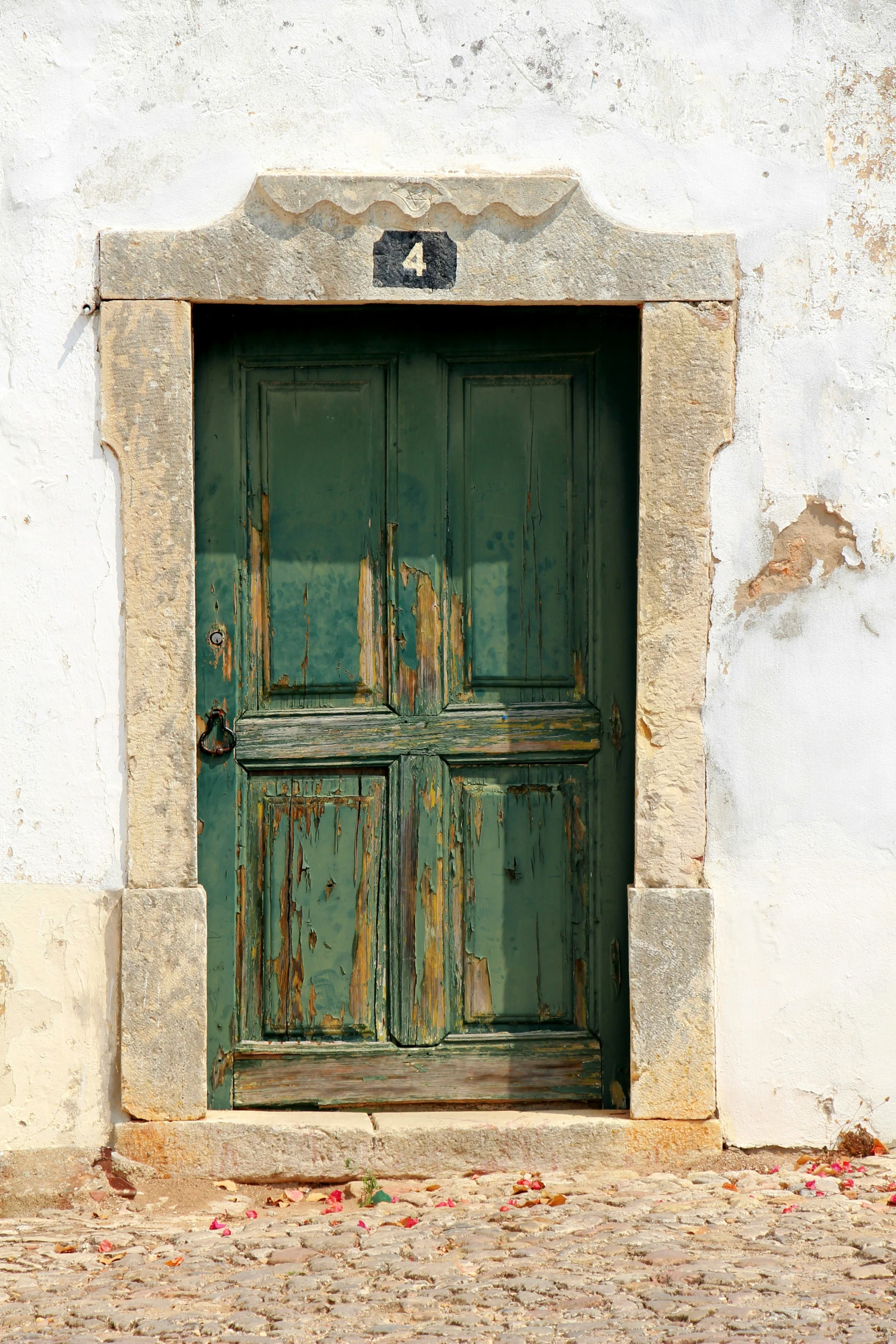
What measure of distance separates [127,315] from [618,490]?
1.43 meters

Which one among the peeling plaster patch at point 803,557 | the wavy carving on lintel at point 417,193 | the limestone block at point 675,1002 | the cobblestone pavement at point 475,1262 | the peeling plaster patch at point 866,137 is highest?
the peeling plaster patch at point 866,137

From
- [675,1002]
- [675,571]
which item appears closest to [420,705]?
[675,571]

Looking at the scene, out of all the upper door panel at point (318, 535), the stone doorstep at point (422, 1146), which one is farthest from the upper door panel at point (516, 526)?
the stone doorstep at point (422, 1146)

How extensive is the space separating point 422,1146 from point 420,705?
1.20 m

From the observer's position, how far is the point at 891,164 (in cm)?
325

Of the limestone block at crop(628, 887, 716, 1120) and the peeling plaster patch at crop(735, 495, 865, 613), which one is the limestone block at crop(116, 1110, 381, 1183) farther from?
the peeling plaster patch at crop(735, 495, 865, 613)

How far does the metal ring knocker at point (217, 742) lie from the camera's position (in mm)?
3383

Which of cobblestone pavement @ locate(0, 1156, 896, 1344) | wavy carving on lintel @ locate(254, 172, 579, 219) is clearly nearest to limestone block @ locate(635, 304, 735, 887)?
wavy carving on lintel @ locate(254, 172, 579, 219)

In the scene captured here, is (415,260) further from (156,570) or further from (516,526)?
(156,570)

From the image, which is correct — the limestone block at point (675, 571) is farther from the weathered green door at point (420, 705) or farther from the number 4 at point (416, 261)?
the number 4 at point (416, 261)

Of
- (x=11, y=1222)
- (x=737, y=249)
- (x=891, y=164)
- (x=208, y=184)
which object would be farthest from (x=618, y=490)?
(x=11, y=1222)

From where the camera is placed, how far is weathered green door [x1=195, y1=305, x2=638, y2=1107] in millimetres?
3400

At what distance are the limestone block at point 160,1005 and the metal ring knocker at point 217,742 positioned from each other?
40cm

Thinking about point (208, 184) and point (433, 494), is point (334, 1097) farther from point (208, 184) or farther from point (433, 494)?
point (208, 184)
